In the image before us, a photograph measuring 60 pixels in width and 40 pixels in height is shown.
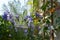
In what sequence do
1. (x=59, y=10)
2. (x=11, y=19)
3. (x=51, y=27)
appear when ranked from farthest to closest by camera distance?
(x=59, y=10), (x=11, y=19), (x=51, y=27)

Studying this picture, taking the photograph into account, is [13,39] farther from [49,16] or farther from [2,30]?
[49,16]

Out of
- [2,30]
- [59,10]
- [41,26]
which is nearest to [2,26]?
[2,30]

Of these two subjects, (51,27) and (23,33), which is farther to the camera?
(23,33)

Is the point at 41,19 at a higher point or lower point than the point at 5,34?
higher

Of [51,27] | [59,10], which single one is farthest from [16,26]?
[59,10]

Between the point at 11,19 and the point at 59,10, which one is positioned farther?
the point at 59,10

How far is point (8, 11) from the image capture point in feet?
7.32

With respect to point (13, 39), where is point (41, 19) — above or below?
above

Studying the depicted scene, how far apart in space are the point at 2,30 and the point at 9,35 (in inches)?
4.2

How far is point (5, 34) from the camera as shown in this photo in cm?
210

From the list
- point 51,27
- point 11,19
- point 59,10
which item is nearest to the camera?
point 51,27

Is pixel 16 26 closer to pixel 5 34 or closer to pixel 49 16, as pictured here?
pixel 5 34

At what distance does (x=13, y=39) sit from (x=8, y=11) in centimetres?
37

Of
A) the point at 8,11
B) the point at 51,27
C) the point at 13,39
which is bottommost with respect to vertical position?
the point at 13,39
